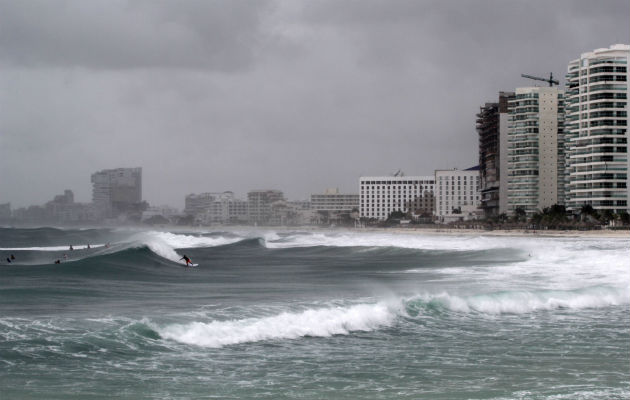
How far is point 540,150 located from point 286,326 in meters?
141

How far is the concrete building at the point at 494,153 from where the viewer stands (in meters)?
161

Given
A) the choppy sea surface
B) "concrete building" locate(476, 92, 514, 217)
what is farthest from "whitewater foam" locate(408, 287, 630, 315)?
"concrete building" locate(476, 92, 514, 217)

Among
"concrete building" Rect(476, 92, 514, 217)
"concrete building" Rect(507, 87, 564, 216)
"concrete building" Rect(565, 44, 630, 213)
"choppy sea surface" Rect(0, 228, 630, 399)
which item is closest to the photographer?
"choppy sea surface" Rect(0, 228, 630, 399)

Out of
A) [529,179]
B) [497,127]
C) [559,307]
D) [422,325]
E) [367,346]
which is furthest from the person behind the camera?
[497,127]

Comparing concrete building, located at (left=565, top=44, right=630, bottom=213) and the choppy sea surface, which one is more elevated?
concrete building, located at (left=565, top=44, right=630, bottom=213)

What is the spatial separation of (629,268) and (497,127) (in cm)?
→ 13430

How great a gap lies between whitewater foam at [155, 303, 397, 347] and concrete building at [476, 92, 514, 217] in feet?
466

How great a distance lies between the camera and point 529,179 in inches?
5984

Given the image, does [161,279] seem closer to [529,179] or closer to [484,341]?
[484,341]

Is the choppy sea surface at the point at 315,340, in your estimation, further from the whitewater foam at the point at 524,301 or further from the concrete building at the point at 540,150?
A: the concrete building at the point at 540,150

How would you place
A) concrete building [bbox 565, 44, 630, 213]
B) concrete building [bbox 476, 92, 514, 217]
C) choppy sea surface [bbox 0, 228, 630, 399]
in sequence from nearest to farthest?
1. choppy sea surface [bbox 0, 228, 630, 399]
2. concrete building [bbox 565, 44, 630, 213]
3. concrete building [bbox 476, 92, 514, 217]

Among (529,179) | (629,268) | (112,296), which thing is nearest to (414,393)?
(112,296)

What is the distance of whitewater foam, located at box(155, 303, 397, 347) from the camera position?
1698 centimetres

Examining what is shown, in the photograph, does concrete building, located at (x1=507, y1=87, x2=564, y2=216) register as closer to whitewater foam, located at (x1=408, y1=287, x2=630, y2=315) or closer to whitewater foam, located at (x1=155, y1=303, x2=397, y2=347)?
whitewater foam, located at (x1=408, y1=287, x2=630, y2=315)
